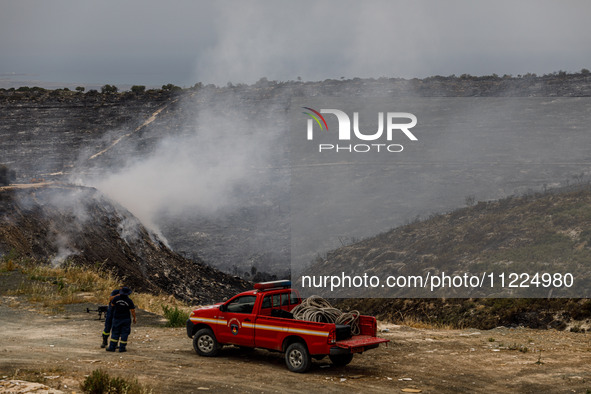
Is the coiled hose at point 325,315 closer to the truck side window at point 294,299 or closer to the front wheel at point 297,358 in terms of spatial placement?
the front wheel at point 297,358

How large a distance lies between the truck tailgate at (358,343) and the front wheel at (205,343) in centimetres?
324

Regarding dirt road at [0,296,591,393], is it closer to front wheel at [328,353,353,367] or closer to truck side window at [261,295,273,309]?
front wheel at [328,353,353,367]

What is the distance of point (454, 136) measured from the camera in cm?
6469

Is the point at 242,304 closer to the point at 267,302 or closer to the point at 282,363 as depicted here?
the point at 267,302

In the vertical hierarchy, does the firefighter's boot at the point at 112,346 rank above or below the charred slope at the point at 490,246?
below

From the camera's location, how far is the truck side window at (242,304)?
50.3 feet

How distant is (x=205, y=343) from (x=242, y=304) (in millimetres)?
1285

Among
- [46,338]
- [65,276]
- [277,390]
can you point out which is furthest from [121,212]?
[277,390]

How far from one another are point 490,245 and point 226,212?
23.2 meters

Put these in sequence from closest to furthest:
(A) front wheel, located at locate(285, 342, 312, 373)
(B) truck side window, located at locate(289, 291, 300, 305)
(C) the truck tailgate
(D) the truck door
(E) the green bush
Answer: (C) the truck tailgate < (A) front wheel, located at locate(285, 342, 312, 373) < (D) the truck door < (B) truck side window, located at locate(289, 291, 300, 305) < (E) the green bush

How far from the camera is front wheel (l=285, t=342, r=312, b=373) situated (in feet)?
46.1

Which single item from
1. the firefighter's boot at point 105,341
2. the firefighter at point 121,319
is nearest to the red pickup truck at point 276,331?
the firefighter at point 121,319

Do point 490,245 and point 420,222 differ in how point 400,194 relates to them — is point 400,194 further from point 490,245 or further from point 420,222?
point 490,245

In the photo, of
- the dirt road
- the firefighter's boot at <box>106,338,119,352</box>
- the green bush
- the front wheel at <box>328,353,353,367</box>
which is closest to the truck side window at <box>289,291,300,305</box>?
the dirt road
